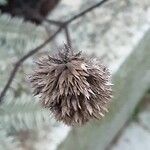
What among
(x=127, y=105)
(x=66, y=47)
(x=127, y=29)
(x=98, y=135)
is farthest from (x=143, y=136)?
(x=66, y=47)

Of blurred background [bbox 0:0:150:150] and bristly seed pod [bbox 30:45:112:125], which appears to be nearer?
bristly seed pod [bbox 30:45:112:125]

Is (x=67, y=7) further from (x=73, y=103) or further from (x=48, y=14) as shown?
(x=73, y=103)

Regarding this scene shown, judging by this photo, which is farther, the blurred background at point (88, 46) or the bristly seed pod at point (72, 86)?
the blurred background at point (88, 46)

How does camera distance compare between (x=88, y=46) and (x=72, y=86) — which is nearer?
(x=72, y=86)
